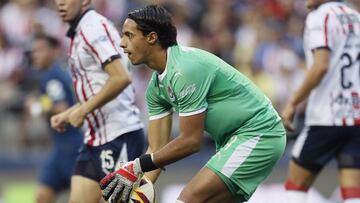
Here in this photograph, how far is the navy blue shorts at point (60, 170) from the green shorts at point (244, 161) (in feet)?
12.9

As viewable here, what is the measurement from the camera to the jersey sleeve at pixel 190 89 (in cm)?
653

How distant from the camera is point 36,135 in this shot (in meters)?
13.9

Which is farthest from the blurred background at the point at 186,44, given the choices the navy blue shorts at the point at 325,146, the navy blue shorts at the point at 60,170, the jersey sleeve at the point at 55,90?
the navy blue shorts at the point at 325,146

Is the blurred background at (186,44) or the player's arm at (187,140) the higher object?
the player's arm at (187,140)

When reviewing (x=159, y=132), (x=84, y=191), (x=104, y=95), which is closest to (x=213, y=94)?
(x=159, y=132)

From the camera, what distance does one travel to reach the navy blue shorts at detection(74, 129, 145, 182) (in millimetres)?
8234

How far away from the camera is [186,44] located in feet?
49.5

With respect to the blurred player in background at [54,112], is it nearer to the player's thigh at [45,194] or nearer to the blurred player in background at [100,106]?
→ the player's thigh at [45,194]

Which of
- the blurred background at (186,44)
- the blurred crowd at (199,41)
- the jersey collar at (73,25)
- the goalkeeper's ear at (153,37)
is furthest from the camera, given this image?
the blurred crowd at (199,41)

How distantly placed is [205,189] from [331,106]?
2.52 m

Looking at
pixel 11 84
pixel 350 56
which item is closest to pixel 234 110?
pixel 350 56

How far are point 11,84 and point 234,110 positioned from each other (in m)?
7.80

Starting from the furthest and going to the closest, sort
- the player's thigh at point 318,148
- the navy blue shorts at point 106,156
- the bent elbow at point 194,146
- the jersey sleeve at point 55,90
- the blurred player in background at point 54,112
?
the jersey sleeve at point 55,90
the blurred player in background at point 54,112
the player's thigh at point 318,148
the navy blue shorts at point 106,156
the bent elbow at point 194,146

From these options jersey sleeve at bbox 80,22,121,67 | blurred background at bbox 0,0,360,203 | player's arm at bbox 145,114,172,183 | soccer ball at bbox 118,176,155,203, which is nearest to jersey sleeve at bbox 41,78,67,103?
blurred background at bbox 0,0,360,203
